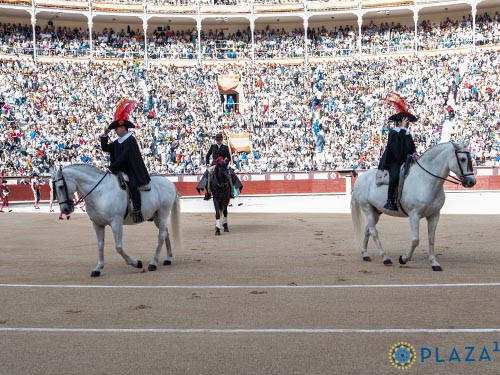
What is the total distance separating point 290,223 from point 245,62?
30202 mm

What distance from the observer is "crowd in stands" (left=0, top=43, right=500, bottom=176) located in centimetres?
3706

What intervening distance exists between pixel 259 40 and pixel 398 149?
40.0 metres

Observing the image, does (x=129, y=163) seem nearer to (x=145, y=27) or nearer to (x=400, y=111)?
(x=400, y=111)

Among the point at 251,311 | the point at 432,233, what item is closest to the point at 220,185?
the point at 432,233

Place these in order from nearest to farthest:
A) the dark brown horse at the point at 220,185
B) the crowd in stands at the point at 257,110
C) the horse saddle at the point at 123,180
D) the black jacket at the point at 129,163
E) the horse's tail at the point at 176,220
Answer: the horse saddle at the point at 123,180, the black jacket at the point at 129,163, the horse's tail at the point at 176,220, the dark brown horse at the point at 220,185, the crowd in stands at the point at 257,110

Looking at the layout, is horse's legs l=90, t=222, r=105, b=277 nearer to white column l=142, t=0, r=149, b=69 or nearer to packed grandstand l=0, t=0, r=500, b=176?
packed grandstand l=0, t=0, r=500, b=176

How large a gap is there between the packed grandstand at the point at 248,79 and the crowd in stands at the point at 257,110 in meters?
0.08

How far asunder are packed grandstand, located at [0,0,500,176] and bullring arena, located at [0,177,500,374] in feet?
81.5

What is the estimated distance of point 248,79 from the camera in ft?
146

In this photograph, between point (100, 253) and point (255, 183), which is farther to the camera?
point (255, 183)

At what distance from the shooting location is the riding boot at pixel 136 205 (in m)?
9.95

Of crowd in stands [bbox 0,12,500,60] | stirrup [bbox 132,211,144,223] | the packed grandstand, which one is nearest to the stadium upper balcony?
the packed grandstand

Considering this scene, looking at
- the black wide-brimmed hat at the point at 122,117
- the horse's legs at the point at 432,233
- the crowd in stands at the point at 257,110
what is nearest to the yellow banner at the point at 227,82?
the crowd in stands at the point at 257,110

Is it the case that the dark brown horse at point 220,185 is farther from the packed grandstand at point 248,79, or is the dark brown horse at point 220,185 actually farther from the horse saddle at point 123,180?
the packed grandstand at point 248,79
